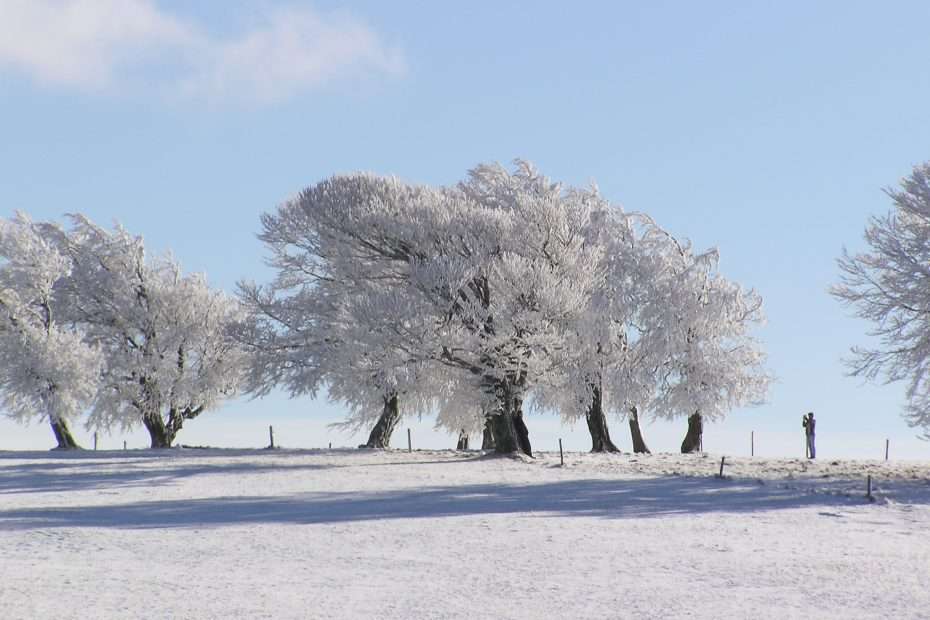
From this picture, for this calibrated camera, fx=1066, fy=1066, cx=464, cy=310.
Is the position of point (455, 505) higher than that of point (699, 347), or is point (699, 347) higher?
point (699, 347)

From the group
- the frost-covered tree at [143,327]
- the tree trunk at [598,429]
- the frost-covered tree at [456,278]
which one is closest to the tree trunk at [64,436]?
the frost-covered tree at [143,327]

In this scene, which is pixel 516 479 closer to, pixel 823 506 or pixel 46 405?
pixel 823 506

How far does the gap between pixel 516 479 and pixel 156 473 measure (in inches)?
447

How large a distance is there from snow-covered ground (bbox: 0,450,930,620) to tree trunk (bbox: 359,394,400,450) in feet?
46.7

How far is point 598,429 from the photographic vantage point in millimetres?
47844

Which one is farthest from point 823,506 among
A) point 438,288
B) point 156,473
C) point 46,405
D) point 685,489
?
point 46,405

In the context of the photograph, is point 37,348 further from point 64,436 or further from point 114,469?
point 114,469

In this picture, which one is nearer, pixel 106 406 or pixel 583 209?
pixel 583 209

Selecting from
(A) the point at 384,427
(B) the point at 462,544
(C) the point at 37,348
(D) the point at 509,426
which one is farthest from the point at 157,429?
(B) the point at 462,544

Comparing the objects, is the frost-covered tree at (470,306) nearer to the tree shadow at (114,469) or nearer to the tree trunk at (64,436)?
the tree shadow at (114,469)

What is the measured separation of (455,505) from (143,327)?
31446 mm

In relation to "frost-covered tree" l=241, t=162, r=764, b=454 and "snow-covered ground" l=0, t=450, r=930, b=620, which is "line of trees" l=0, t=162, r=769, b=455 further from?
"snow-covered ground" l=0, t=450, r=930, b=620

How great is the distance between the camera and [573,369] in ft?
134

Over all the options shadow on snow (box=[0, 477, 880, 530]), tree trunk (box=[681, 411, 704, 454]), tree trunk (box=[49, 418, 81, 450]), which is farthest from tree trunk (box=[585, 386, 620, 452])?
tree trunk (box=[49, 418, 81, 450])
